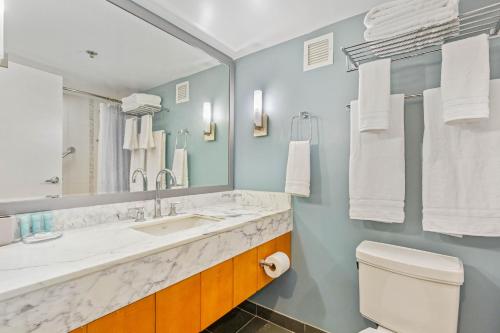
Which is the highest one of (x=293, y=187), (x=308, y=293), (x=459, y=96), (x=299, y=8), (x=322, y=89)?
(x=299, y=8)

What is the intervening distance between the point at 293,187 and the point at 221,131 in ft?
2.70

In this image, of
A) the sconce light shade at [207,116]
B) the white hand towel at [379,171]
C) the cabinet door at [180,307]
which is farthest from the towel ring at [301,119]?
the cabinet door at [180,307]

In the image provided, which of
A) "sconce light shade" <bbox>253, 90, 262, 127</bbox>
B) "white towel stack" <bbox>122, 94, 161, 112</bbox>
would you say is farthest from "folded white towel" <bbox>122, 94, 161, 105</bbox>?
"sconce light shade" <bbox>253, 90, 262, 127</bbox>

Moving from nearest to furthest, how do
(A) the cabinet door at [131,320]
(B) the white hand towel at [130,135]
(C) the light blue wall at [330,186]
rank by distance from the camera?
1. (A) the cabinet door at [131,320]
2. (C) the light blue wall at [330,186]
3. (B) the white hand towel at [130,135]

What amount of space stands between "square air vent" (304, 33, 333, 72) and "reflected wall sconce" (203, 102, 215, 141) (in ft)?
2.72

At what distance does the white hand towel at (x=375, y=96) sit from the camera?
48.7 inches

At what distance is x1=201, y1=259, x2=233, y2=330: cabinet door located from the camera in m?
1.09

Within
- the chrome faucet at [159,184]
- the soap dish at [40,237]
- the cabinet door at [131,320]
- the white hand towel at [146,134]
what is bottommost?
the cabinet door at [131,320]

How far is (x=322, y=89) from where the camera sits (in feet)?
5.32

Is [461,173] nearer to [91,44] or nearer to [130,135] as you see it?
[130,135]

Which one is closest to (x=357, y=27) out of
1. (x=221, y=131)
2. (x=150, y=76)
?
(x=221, y=131)

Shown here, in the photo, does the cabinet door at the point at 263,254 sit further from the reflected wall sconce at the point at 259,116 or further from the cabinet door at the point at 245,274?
the reflected wall sconce at the point at 259,116

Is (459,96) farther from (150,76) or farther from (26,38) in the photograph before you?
(26,38)

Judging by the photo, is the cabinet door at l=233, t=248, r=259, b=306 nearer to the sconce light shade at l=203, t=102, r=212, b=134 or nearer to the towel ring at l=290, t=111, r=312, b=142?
the towel ring at l=290, t=111, r=312, b=142
